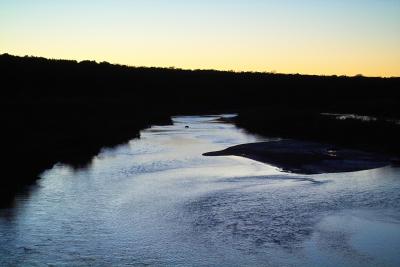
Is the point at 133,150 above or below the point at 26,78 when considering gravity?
below

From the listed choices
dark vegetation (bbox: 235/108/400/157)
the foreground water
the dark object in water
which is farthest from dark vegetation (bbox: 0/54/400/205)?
the dark object in water

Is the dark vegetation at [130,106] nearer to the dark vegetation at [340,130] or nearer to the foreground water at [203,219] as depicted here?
the dark vegetation at [340,130]

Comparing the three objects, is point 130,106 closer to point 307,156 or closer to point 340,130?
point 340,130

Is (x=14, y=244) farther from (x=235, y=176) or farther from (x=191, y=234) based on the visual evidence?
(x=235, y=176)

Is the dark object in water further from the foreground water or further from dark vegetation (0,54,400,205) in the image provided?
dark vegetation (0,54,400,205)

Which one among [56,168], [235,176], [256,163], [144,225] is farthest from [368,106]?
[144,225]
